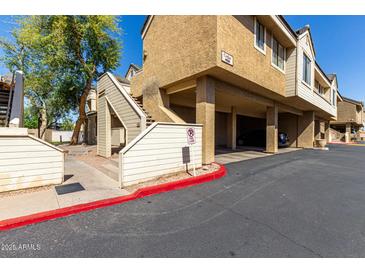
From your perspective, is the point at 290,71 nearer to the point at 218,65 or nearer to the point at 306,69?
the point at 306,69

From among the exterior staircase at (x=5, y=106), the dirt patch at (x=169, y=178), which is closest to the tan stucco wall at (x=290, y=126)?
the dirt patch at (x=169, y=178)

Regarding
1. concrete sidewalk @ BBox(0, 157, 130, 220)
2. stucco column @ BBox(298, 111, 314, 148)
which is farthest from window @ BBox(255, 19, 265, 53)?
stucco column @ BBox(298, 111, 314, 148)

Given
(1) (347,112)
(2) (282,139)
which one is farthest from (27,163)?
(1) (347,112)

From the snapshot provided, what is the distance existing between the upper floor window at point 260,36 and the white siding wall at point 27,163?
9307mm

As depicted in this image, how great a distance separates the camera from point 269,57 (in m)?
8.62

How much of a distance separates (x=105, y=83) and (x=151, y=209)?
8.31 m

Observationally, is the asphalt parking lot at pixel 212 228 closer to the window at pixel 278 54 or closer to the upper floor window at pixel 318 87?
the window at pixel 278 54

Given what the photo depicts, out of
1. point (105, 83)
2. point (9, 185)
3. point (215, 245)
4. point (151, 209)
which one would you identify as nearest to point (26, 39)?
point (105, 83)

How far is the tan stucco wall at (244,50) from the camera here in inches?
238

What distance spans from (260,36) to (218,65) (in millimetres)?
4236

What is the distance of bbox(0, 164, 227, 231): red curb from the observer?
8.90 ft

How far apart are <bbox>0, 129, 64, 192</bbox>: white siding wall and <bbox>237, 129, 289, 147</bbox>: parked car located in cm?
1595

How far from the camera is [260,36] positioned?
809cm

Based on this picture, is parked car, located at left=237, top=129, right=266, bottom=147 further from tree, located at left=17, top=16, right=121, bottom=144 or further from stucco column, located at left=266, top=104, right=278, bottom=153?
tree, located at left=17, top=16, right=121, bottom=144
